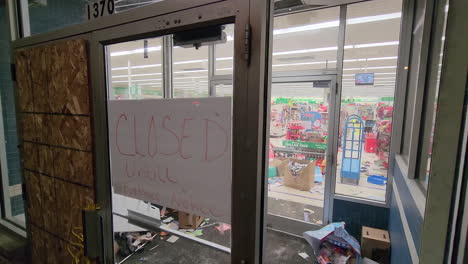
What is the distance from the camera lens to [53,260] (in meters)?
1.40

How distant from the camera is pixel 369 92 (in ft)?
9.18

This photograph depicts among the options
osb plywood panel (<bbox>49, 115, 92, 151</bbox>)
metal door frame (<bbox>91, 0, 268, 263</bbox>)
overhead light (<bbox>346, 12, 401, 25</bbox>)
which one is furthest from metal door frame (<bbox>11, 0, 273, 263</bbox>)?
overhead light (<bbox>346, 12, 401, 25</bbox>)

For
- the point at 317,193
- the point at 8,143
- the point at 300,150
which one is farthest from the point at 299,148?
the point at 8,143

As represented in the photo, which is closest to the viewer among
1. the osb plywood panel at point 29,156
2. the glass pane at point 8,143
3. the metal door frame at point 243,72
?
the metal door frame at point 243,72

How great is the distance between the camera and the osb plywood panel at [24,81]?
1.36 meters

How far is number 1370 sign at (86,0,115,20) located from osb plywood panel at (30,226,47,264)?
1.47m

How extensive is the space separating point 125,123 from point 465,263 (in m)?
1.39

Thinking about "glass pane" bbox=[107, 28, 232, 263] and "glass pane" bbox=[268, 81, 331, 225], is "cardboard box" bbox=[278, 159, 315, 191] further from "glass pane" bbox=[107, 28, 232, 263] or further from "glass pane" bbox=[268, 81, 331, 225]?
"glass pane" bbox=[107, 28, 232, 263]

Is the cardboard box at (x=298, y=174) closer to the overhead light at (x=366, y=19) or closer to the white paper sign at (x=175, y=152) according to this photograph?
the overhead light at (x=366, y=19)

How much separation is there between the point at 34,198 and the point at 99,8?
1.35 m

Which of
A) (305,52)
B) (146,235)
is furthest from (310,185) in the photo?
(146,235)

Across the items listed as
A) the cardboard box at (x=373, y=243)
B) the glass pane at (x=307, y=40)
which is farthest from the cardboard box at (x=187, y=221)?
the glass pane at (x=307, y=40)

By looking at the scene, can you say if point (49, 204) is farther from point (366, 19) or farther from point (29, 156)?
point (366, 19)

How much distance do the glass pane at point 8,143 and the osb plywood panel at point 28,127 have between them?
3.36ft
